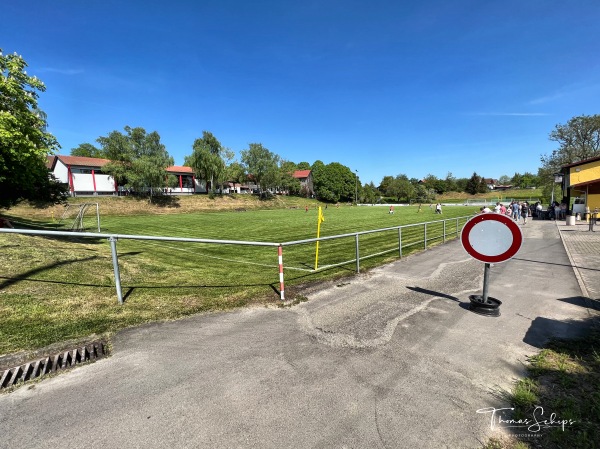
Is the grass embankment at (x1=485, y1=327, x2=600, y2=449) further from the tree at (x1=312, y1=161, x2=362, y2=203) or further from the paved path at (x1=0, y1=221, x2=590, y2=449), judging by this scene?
the tree at (x1=312, y1=161, x2=362, y2=203)

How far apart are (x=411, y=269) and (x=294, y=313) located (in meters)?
4.29

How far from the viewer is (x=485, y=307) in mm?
4492

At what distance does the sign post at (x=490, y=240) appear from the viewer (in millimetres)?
4215

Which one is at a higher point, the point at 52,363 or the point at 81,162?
the point at 81,162

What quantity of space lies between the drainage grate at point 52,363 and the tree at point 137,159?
49.9 meters

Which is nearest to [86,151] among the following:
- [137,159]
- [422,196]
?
[137,159]

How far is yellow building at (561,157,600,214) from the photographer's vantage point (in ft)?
79.7

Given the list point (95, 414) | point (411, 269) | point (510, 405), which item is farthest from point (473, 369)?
point (411, 269)

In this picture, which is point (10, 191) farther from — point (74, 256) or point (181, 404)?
point (181, 404)

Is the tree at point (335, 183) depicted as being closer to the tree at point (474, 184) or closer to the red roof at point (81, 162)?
the tree at point (474, 184)

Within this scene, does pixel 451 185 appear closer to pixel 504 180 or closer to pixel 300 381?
pixel 504 180

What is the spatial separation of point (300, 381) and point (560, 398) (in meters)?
2.27
